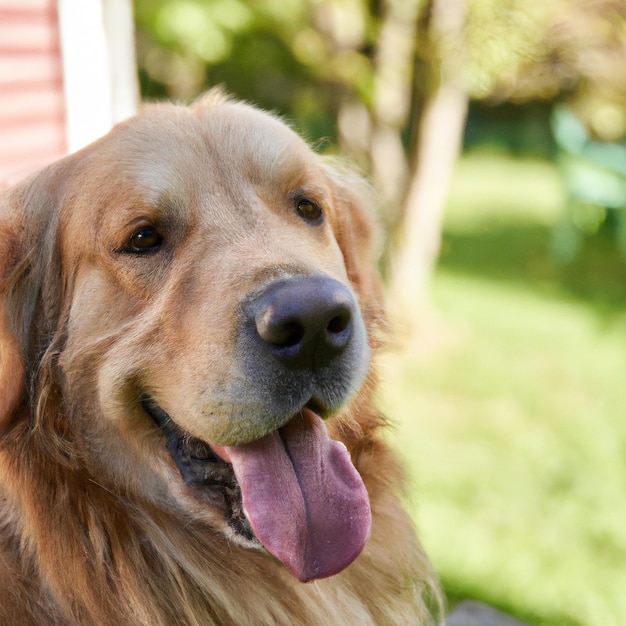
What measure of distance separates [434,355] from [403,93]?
105 inches

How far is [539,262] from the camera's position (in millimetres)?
10688

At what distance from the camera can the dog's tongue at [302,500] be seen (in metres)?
2.14

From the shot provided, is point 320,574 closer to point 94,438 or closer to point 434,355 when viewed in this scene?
point 94,438

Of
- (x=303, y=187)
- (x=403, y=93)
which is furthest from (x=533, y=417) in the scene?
(x=303, y=187)

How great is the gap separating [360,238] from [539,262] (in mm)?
7980

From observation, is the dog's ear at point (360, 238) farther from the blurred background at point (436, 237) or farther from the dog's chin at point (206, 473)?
the dog's chin at point (206, 473)

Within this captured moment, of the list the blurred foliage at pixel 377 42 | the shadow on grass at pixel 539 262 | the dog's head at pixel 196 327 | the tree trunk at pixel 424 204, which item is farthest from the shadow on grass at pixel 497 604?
the shadow on grass at pixel 539 262

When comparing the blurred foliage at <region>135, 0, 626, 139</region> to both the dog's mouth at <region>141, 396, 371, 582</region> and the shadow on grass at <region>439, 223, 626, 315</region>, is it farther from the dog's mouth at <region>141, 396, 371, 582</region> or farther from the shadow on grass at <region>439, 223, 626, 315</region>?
the dog's mouth at <region>141, 396, 371, 582</region>

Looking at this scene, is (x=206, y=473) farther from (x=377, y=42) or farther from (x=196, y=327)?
(x=377, y=42)

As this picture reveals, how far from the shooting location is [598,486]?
209 inches

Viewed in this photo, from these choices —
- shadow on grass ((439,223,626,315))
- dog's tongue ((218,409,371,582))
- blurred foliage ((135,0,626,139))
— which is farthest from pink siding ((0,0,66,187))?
shadow on grass ((439,223,626,315))

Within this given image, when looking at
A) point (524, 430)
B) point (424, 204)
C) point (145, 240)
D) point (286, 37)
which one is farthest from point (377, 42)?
point (145, 240)

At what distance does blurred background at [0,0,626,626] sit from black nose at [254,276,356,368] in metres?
0.97

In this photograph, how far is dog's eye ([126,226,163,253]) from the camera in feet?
7.89
